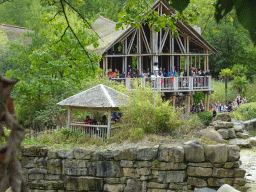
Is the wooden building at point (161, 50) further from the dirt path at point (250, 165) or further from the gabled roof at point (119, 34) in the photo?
the dirt path at point (250, 165)

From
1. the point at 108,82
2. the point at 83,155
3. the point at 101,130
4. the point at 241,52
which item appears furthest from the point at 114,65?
the point at 241,52

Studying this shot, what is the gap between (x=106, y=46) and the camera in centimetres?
2109

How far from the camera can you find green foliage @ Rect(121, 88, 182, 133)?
12.4 meters

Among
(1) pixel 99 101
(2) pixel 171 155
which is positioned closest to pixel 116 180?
(2) pixel 171 155

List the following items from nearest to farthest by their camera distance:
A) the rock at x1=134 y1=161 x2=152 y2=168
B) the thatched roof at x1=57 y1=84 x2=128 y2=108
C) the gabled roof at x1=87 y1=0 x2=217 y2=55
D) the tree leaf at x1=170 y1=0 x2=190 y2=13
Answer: the tree leaf at x1=170 y1=0 x2=190 y2=13, the rock at x1=134 y1=161 x2=152 y2=168, the thatched roof at x1=57 y1=84 x2=128 y2=108, the gabled roof at x1=87 y1=0 x2=217 y2=55

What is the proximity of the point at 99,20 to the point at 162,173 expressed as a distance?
23.1 meters

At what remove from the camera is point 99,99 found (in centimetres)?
1292

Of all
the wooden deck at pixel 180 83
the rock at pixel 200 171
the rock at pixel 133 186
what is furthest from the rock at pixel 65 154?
the wooden deck at pixel 180 83

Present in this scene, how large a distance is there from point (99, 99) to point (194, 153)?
13.9 feet

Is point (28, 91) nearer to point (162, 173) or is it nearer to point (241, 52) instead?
point (162, 173)

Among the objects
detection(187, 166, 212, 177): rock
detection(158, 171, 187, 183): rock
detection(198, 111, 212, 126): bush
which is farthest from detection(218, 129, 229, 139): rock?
detection(158, 171, 187, 183): rock

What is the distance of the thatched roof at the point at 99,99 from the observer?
12656mm

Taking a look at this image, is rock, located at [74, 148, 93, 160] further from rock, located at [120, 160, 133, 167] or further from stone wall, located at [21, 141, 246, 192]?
rock, located at [120, 160, 133, 167]

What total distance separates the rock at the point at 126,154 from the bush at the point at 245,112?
15.8 meters
